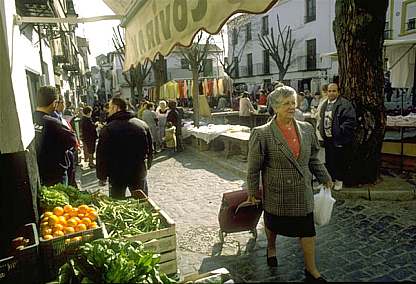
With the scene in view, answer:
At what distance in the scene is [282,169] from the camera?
331cm

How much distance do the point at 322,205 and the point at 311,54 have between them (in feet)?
112

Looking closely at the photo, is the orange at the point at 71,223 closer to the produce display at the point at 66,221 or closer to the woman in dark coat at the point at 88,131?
the produce display at the point at 66,221

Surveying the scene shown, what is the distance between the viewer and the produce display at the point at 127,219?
3.37m

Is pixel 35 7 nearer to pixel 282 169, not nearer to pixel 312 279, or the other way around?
pixel 282 169

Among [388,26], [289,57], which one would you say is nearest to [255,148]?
[388,26]

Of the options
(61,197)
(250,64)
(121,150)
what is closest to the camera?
(61,197)

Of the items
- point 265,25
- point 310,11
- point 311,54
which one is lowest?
point 311,54

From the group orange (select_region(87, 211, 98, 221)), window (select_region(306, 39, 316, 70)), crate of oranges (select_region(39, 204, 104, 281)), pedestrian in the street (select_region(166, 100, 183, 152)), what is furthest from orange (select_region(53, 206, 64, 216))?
window (select_region(306, 39, 316, 70))

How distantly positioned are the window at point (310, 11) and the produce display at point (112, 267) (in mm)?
35897

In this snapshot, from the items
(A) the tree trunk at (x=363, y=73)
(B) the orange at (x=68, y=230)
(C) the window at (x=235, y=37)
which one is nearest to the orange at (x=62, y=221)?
(B) the orange at (x=68, y=230)

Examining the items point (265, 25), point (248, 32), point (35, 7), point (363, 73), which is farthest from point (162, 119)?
point (248, 32)

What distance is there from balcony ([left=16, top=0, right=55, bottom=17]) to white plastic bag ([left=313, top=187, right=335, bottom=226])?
10136mm

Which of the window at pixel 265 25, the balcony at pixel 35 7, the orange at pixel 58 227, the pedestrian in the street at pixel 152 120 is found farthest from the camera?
the window at pixel 265 25

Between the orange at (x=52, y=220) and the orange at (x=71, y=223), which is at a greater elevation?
the orange at (x=52, y=220)
